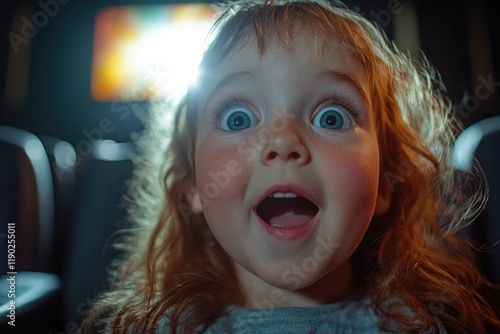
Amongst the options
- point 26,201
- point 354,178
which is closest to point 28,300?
point 26,201

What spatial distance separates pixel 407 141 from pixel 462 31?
427 mm

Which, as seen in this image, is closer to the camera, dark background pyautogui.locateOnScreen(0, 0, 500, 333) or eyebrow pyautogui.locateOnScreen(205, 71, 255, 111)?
eyebrow pyautogui.locateOnScreen(205, 71, 255, 111)

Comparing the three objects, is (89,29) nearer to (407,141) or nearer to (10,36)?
(10,36)

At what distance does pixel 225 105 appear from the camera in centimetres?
48

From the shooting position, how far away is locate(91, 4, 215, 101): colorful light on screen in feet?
2.85

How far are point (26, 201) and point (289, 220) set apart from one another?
13.4 inches

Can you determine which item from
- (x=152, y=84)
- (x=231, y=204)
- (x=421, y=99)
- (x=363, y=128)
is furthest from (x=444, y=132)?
(x=152, y=84)

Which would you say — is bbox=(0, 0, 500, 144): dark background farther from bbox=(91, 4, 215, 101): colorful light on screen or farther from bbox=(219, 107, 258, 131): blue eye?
bbox=(219, 107, 258, 131): blue eye

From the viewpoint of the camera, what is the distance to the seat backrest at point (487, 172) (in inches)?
22.1

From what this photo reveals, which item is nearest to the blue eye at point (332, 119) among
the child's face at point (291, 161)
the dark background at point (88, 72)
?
the child's face at point (291, 161)

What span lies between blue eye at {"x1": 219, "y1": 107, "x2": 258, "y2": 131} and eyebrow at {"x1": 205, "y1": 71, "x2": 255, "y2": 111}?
0.03m

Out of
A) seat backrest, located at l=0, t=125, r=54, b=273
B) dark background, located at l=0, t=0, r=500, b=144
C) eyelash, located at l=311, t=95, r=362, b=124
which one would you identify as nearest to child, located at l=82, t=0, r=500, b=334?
eyelash, located at l=311, t=95, r=362, b=124

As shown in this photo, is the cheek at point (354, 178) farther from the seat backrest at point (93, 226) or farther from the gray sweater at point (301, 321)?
the seat backrest at point (93, 226)

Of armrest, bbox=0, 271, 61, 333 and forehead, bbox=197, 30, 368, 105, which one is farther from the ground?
forehead, bbox=197, 30, 368, 105
